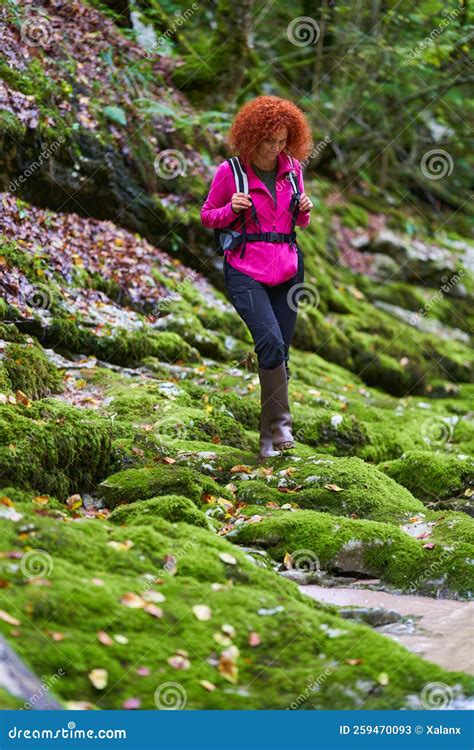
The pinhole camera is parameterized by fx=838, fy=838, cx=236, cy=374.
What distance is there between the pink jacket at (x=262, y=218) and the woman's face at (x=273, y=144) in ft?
0.45

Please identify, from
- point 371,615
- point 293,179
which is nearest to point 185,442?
point 293,179

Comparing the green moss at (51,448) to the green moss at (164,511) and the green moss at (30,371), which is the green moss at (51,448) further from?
the green moss at (164,511)

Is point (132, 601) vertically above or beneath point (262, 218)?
beneath

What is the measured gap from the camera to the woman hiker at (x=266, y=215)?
6412mm

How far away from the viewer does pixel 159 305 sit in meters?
10.0

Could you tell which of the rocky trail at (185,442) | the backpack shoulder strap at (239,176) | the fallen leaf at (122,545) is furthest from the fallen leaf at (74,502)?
the backpack shoulder strap at (239,176)

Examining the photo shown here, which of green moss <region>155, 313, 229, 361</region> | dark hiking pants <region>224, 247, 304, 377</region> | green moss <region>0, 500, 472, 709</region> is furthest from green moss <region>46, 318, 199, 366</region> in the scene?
green moss <region>0, 500, 472, 709</region>

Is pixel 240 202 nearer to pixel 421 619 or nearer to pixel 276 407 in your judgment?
Result: pixel 276 407

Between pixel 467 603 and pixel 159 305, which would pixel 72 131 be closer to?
pixel 159 305

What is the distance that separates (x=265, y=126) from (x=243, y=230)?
2.60 feet

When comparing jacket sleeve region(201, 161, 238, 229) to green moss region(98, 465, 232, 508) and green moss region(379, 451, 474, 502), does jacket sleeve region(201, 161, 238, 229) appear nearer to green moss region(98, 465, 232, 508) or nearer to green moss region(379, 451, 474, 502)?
green moss region(98, 465, 232, 508)

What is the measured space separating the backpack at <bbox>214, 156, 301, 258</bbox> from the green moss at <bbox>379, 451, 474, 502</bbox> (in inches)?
96.8

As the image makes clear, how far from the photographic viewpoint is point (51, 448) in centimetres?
545

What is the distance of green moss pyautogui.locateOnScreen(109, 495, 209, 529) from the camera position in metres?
4.99
